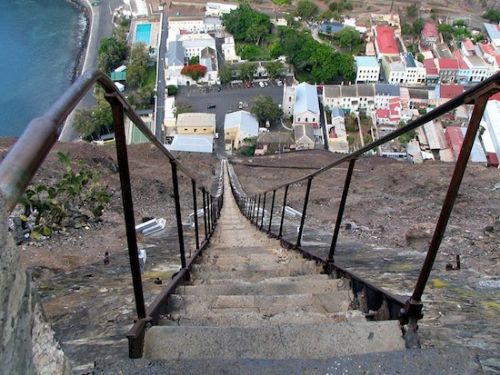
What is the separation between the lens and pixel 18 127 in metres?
29.4

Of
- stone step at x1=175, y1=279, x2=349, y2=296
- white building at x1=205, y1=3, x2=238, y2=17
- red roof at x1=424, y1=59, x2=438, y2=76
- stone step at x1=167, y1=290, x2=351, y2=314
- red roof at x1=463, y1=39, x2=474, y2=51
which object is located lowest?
stone step at x1=175, y1=279, x2=349, y2=296

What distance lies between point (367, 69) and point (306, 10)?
1010cm

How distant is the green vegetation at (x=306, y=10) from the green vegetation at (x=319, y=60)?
7.08 meters

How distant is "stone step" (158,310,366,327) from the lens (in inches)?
101

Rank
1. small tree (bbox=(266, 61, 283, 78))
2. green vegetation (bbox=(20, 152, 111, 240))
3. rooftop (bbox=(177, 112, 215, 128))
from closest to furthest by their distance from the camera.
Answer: green vegetation (bbox=(20, 152, 111, 240))
rooftop (bbox=(177, 112, 215, 128))
small tree (bbox=(266, 61, 283, 78))

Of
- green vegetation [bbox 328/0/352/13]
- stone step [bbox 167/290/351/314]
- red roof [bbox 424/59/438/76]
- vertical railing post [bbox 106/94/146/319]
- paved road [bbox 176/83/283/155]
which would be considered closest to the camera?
vertical railing post [bbox 106/94/146/319]

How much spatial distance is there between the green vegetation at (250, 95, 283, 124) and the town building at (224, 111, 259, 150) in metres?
0.42

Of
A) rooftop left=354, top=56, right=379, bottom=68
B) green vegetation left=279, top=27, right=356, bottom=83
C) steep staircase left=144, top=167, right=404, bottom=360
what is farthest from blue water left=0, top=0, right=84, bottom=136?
steep staircase left=144, top=167, right=404, bottom=360

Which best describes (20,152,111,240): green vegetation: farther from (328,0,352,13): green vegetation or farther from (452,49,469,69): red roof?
(328,0,352,13): green vegetation

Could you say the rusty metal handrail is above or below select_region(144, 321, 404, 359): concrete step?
above

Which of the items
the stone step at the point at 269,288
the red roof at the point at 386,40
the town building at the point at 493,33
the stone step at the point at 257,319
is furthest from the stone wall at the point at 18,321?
the town building at the point at 493,33

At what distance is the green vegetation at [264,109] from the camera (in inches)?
1208

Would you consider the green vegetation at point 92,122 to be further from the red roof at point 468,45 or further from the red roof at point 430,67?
the red roof at point 468,45

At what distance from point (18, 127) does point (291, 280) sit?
29.5 m
